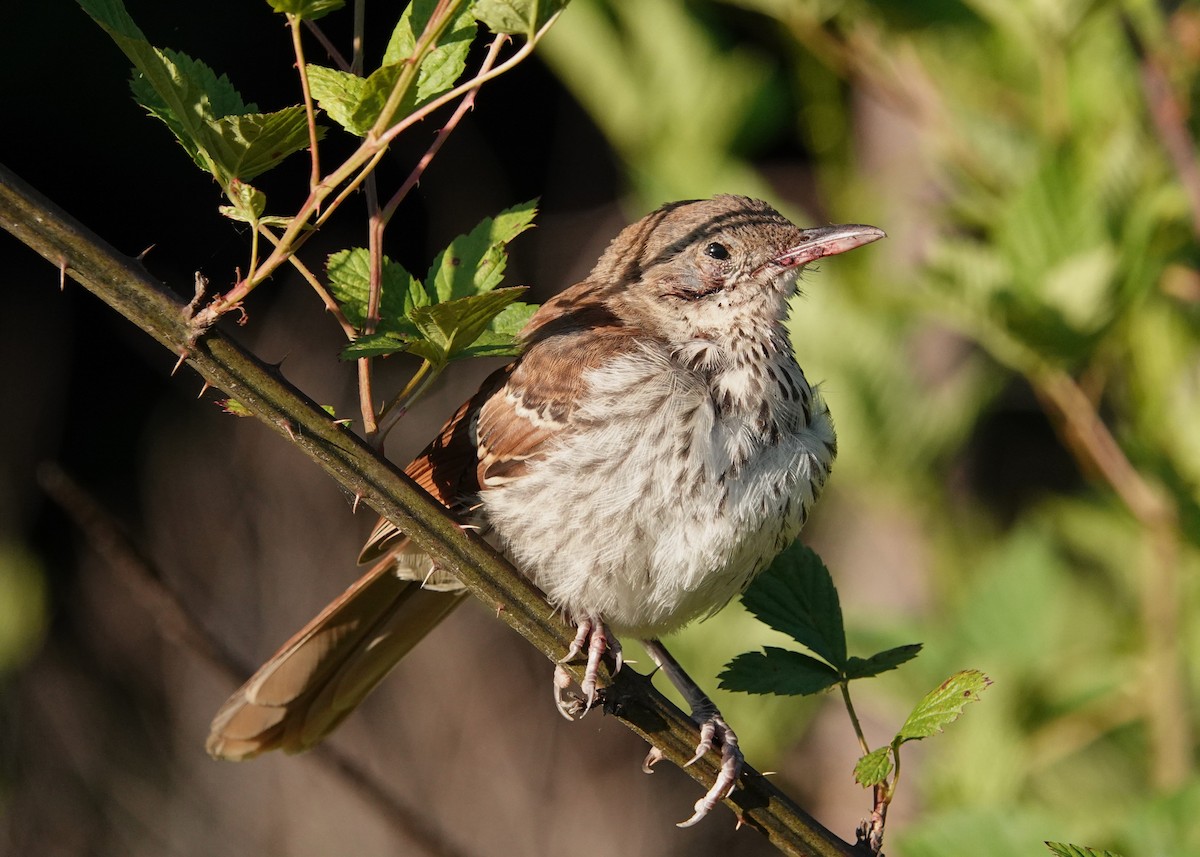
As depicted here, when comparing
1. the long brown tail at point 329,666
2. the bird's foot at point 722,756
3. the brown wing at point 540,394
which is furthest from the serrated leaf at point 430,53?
the long brown tail at point 329,666

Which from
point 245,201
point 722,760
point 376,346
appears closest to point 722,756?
point 722,760

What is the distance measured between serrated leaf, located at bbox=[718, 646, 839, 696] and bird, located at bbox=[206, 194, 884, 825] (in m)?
0.41

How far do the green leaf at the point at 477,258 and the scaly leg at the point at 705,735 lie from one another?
2.38 ft

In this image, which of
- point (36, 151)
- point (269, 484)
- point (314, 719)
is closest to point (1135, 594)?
point (314, 719)

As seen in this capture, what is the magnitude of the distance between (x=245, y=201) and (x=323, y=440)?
279 mm

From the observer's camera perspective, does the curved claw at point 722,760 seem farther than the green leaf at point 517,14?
Yes

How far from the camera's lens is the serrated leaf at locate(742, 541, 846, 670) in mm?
1760

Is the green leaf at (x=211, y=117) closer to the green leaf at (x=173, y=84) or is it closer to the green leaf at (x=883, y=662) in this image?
the green leaf at (x=173, y=84)

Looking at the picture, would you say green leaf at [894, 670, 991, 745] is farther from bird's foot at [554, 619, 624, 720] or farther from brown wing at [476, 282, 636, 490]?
brown wing at [476, 282, 636, 490]

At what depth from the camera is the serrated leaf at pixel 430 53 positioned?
1307 mm

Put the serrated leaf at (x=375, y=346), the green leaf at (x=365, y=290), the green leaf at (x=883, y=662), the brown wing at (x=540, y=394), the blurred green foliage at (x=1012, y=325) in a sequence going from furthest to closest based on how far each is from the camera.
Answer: the brown wing at (x=540, y=394)
the blurred green foliage at (x=1012, y=325)
the green leaf at (x=883, y=662)
the green leaf at (x=365, y=290)
the serrated leaf at (x=375, y=346)

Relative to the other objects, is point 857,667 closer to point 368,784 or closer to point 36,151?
point 368,784

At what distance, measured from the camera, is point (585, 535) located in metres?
2.45

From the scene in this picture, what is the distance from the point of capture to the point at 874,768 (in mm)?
1545
